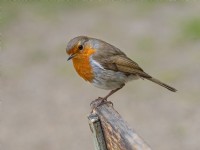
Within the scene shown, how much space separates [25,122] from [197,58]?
7.89 feet

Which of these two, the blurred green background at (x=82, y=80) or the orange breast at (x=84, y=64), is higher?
the blurred green background at (x=82, y=80)

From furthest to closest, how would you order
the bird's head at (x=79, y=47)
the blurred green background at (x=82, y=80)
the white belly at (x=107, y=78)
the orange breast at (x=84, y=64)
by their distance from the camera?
1. the blurred green background at (x=82, y=80)
2. the white belly at (x=107, y=78)
3. the orange breast at (x=84, y=64)
4. the bird's head at (x=79, y=47)

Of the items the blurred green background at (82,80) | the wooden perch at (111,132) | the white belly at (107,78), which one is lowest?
the wooden perch at (111,132)

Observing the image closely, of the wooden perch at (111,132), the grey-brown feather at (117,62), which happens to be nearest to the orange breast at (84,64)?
the grey-brown feather at (117,62)

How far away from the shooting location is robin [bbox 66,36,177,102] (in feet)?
17.0

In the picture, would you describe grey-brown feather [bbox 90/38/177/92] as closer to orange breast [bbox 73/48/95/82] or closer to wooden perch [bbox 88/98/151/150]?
orange breast [bbox 73/48/95/82]

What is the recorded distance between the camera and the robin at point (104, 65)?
5180mm

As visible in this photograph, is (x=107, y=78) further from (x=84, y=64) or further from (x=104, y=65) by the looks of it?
(x=84, y=64)

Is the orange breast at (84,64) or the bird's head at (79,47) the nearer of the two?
the bird's head at (79,47)

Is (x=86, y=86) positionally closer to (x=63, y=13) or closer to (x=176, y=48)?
(x=176, y=48)

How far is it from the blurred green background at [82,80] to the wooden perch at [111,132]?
4299mm

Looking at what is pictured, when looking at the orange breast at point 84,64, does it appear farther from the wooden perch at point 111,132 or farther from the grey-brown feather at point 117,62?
the wooden perch at point 111,132

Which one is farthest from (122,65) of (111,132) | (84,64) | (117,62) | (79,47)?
(111,132)

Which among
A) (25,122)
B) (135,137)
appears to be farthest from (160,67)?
(135,137)
